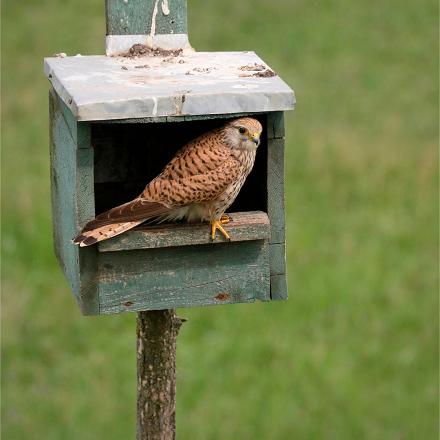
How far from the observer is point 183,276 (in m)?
4.92

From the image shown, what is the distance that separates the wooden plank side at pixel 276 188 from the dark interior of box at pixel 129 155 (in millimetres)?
512

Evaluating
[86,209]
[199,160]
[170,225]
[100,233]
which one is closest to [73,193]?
[86,209]

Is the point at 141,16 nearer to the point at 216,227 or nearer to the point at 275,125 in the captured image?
the point at 275,125

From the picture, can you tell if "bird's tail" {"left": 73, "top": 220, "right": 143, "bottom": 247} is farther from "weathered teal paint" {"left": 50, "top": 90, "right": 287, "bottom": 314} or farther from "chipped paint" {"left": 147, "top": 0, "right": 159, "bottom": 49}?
"chipped paint" {"left": 147, "top": 0, "right": 159, "bottom": 49}

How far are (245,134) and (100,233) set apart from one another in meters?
0.64

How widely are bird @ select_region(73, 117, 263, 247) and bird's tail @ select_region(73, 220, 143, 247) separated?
2cm

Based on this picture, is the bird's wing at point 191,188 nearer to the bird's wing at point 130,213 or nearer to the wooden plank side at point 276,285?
the bird's wing at point 130,213

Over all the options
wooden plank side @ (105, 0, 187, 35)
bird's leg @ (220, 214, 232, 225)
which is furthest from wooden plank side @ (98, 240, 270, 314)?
wooden plank side @ (105, 0, 187, 35)

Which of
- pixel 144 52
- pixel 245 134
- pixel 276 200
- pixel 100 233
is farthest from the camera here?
pixel 144 52

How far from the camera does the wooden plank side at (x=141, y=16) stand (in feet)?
17.1

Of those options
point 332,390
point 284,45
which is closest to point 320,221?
point 332,390

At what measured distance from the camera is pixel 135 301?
487 cm

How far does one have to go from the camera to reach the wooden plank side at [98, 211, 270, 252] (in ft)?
15.5

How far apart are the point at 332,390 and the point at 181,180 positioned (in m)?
3.90
